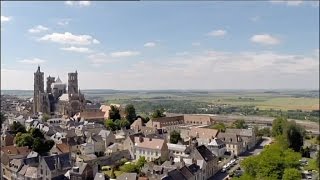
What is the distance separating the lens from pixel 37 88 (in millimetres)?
91812

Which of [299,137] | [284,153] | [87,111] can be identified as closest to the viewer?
[284,153]

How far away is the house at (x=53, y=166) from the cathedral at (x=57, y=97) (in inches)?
1729

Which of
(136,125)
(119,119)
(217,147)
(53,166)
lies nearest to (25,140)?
(53,166)

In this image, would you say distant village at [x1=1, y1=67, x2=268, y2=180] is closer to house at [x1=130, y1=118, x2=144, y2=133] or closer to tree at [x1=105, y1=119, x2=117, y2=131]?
house at [x1=130, y1=118, x2=144, y2=133]

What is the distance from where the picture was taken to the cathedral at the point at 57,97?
83.6 m

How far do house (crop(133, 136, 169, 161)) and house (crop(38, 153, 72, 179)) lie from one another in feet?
35.6

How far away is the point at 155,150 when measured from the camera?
46.7 meters

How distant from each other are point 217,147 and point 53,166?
75.4 feet

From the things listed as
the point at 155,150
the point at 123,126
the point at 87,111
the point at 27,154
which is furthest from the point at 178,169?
the point at 87,111

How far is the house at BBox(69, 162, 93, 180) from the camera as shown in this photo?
36.9m

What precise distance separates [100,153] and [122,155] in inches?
125

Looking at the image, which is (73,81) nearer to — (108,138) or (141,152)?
(108,138)

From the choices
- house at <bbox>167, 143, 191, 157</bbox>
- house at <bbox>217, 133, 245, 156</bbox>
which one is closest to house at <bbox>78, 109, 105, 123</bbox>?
house at <bbox>217, 133, 245, 156</bbox>

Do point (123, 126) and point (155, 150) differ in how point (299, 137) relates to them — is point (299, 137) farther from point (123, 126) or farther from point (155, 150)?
point (123, 126)
